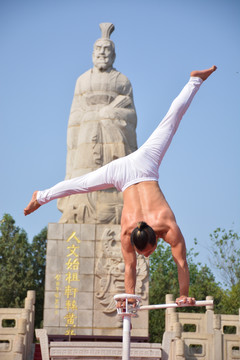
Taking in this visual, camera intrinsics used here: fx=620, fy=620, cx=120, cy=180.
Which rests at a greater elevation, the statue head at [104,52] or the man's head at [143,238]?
the statue head at [104,52]

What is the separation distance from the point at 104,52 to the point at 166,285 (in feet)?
37.1

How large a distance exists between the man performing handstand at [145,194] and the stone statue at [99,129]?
8534mm

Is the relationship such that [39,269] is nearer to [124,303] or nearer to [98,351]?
[98,351]

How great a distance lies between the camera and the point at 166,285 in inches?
931

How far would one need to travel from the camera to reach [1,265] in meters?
23.5

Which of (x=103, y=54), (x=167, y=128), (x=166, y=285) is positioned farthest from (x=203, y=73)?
(x=166, y=285)

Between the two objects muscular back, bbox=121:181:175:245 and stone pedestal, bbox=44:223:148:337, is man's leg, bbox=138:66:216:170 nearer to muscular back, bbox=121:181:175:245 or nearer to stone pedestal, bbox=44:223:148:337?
muscular back, bbox=121:181:175:245

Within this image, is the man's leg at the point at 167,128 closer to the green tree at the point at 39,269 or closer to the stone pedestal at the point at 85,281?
the stone pedestal at the point at 85,281

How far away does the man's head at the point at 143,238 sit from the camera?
184 inches

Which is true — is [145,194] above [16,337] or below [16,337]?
above

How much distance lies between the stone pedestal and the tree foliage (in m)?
9.60

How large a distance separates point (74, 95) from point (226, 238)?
1059cm

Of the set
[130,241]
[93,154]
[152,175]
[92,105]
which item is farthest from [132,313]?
[92,105]

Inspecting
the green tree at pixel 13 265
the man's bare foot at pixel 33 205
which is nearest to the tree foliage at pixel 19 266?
the green tree at pixel 13 265
